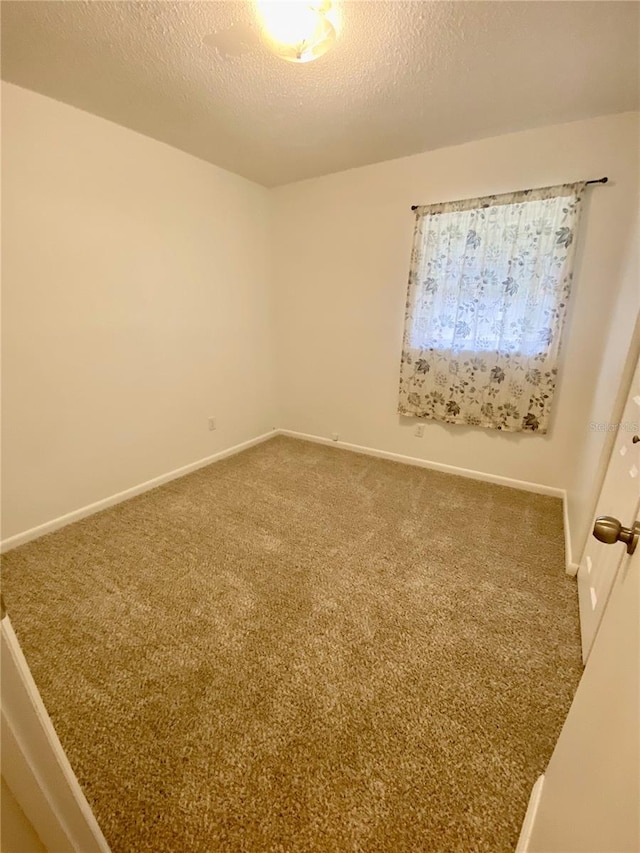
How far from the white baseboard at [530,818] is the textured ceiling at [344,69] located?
8.14 ft

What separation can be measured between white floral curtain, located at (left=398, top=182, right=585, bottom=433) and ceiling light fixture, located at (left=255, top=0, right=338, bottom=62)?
4.50ft

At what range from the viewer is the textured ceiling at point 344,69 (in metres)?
1.27

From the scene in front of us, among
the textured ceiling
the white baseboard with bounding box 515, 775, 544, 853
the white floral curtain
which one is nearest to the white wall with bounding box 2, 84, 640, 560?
the white floral curtain

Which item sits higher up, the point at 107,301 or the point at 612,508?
the point at 107,301

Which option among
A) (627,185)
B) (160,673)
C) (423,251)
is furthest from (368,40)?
(160,673)

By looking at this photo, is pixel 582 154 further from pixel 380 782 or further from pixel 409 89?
pixel 380 782

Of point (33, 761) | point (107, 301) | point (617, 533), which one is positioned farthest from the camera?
point (107, 301)

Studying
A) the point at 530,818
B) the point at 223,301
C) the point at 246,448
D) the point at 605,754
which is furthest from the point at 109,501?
the point at 605,754

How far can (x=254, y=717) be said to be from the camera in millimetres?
1141

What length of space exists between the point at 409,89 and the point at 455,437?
7.14 feet

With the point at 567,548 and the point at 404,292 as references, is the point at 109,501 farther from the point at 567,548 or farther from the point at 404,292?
the point at 567,548

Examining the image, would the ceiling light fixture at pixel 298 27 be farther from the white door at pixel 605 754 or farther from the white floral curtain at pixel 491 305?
the white door at pixel 605 754

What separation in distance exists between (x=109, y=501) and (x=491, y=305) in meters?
2.97

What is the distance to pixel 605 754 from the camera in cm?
51
